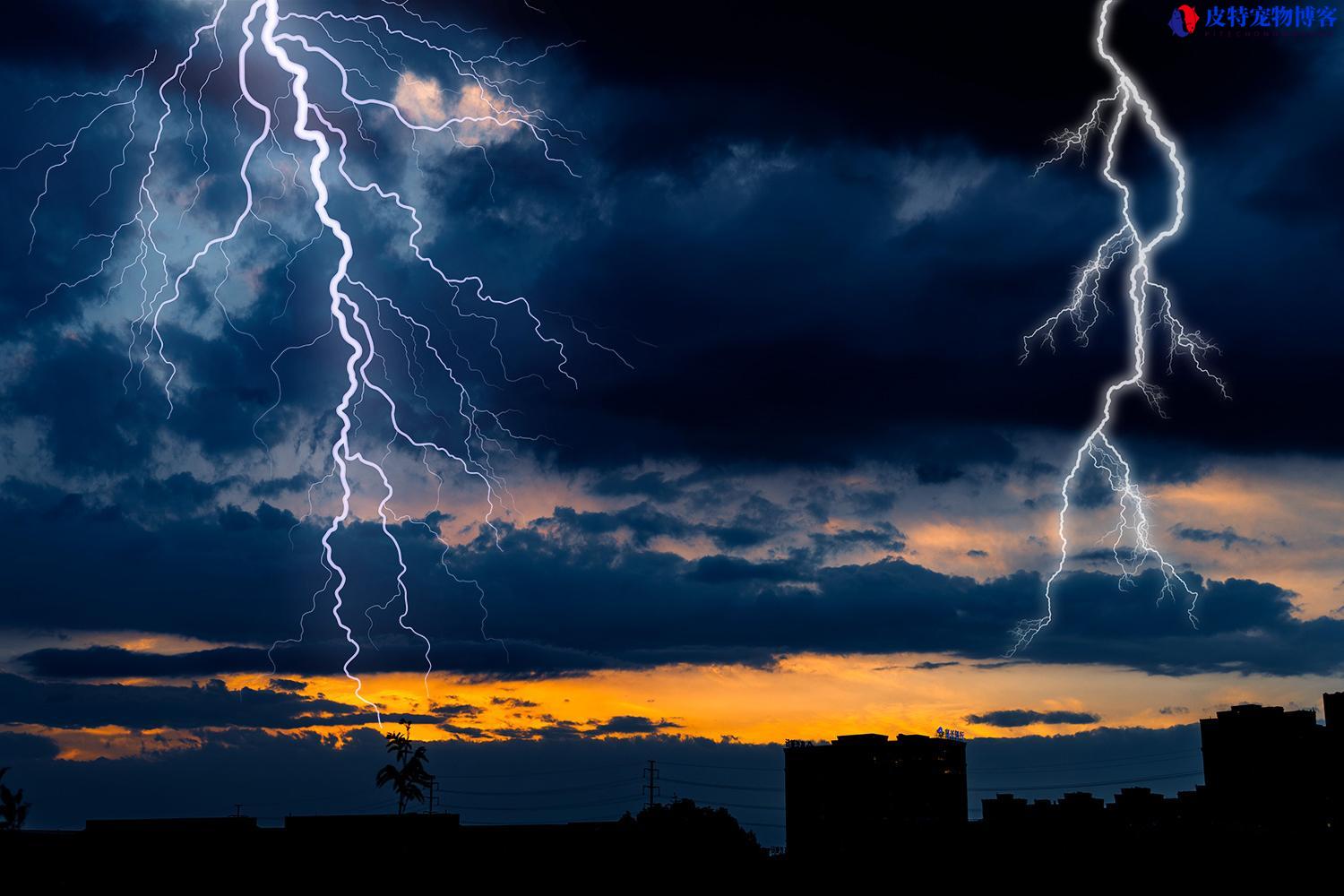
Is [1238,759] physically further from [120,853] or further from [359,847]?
[120,853]

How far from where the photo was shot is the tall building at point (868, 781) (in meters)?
134

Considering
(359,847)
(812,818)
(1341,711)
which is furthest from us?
(812,818)

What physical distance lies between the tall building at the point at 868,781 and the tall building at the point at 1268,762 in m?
31.2

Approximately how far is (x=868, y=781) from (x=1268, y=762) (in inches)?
1633

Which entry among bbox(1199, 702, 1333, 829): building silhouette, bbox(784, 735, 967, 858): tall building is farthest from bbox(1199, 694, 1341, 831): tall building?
bbox(784, 735, 967, 858): tall building

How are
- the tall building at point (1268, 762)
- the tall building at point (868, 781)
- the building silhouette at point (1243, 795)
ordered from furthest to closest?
the tall building at point (868, 781) → the tall building at point (1268, 762) → the building silhouette at point (1243, 795)

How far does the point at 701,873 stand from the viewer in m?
61.2

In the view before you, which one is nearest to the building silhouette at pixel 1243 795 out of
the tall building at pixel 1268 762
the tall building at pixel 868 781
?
the tall building at pixel 1268 762

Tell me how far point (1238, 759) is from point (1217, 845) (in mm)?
56217

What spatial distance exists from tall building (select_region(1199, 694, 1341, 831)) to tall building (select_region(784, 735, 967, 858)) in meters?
31.2

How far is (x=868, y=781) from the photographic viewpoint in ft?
444

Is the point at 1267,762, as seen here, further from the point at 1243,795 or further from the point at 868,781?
the point at 868,781

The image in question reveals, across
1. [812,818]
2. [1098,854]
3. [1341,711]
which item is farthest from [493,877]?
[812,818]

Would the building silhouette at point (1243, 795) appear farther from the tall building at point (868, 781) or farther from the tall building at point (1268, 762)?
the tall building at point (868, 781)
